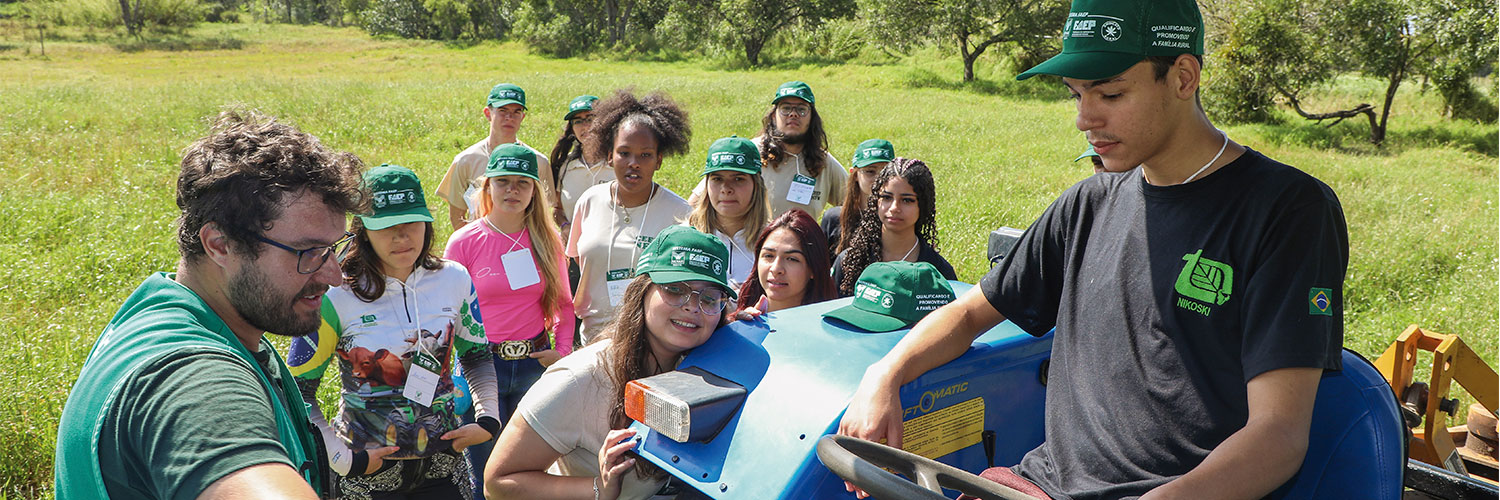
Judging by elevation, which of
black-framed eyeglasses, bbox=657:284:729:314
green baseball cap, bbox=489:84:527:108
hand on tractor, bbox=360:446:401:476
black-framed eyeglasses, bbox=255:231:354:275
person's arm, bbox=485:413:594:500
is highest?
black-framed eyeglasses, bbox=255:231:354:275

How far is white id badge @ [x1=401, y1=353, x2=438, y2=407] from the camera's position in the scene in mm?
3285

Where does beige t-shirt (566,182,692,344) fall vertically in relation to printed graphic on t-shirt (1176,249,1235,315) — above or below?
below

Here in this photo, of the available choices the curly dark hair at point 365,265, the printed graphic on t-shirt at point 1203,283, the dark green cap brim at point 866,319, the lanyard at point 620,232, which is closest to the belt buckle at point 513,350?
the lanyard at point 620,232

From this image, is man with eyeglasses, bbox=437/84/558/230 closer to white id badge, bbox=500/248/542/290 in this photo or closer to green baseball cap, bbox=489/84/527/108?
green baseball cap, bbox=489/84/527/108

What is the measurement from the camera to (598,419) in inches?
99.0

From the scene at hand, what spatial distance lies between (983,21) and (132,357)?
126 feet

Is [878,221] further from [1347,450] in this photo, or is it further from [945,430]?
[1347,450]

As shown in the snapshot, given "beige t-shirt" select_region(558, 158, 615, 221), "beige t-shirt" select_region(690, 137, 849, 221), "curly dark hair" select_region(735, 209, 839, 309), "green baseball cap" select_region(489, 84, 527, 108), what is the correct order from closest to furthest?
"curly dark hair" select_region(735, 209, 839, 309)
"beige t-shirt" select_region(690, 137, 849, 221)
"beige t-shirt" select_region(558, 158, 615, 221)
"green baseball cap" select_region(489, 84, 527, 108)

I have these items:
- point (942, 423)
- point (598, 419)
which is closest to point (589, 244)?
point (598, 419)

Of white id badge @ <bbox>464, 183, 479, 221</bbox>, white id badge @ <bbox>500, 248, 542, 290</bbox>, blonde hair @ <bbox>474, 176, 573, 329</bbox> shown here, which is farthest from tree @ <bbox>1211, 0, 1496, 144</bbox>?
white id badge @ <bbox>500, 248, 542, 290</bbox>

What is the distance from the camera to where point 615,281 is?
4500mm

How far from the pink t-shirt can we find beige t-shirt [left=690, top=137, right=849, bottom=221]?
1611 millimetres

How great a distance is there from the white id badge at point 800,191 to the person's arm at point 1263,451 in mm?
4020

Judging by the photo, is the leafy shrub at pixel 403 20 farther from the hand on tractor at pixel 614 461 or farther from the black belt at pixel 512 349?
the hand on tractor at pixel 614 461
